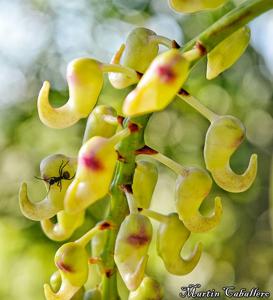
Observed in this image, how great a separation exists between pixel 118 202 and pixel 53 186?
7 centimetres

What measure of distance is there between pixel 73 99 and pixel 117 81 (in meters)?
0.08

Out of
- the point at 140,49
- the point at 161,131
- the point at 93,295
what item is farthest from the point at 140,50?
the point at 161,131

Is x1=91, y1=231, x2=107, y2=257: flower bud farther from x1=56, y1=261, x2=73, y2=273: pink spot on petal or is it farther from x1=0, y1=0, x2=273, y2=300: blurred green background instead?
x1=0, y1=0, x2=273, y2=300: blurred green background

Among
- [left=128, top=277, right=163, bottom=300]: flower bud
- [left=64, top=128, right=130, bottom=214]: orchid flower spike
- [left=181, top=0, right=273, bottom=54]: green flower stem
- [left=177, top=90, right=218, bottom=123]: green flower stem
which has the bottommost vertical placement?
[left=128, top=277, right=163, bottom=300]: flower bud

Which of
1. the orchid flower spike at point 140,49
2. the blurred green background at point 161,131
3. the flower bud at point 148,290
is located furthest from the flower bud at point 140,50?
the blurred green background at point 161,131

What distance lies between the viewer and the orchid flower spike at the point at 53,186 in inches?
26.6

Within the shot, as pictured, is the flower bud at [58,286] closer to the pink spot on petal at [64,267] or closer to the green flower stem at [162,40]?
the pink spot on petal at [64,267]

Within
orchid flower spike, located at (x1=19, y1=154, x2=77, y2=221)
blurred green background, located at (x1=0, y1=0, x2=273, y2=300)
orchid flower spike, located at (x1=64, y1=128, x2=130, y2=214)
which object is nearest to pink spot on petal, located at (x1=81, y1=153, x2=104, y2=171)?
orchid flower spike, located at (x1=64, y1=128, x2=130, y2=214)

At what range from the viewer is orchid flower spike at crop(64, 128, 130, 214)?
22.5 inches

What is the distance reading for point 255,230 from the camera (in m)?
2.64

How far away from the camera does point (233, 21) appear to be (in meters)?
0.57

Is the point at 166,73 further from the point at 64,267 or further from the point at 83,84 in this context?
the point at 64,267

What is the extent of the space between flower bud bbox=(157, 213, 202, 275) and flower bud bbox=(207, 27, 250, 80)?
15 centimetres

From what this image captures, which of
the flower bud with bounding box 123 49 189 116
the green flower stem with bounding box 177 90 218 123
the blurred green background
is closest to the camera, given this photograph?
the flower bud with bounding box 123 49 189 116
